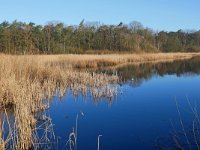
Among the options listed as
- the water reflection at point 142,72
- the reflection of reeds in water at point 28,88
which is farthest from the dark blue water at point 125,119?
the water reflection at point 142,72

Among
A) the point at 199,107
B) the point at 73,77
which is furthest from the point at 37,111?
the point at 73,77

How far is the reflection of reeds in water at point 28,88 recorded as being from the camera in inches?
186

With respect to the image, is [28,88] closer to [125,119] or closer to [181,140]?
[125,119]

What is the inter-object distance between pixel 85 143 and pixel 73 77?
6.58 meters

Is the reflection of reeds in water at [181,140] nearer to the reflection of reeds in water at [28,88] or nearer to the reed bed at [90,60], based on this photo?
the reflection of reeds in water at [28,88]

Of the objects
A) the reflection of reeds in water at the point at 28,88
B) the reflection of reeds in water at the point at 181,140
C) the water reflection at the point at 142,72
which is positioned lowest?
the reflection of reeds in water at the point at 181,140

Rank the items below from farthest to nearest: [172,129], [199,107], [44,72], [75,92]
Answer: [44,72] < [75,92] < [199,107] < [172,129]

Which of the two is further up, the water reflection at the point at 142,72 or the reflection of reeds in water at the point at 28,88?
the reflection of reeds in water at the point at 28,88

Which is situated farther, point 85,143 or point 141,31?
point 141,31

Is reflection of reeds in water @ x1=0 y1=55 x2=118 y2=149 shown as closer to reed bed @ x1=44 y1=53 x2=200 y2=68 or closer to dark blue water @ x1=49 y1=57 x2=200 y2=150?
dark blue water @ x1=49 y1=57 x2=200 y2=150

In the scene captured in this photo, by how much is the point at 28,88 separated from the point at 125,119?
245 cm

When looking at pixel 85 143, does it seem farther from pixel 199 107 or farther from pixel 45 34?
pixel 45 34

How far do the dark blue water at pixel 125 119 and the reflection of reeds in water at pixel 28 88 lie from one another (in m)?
0.40

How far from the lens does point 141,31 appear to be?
51062 mm
